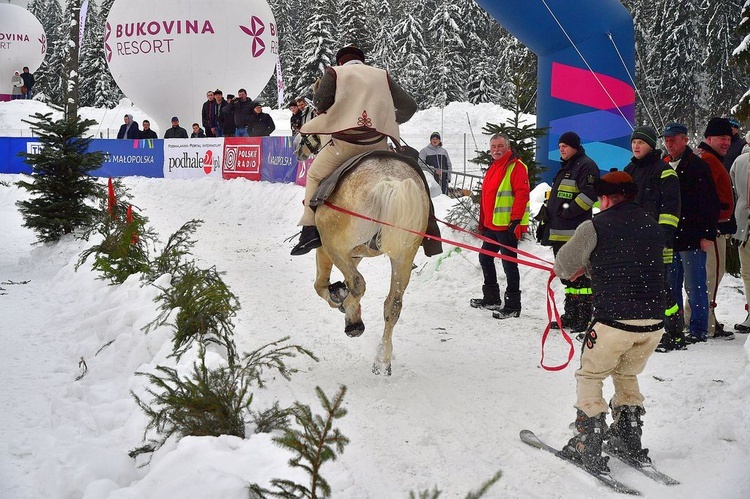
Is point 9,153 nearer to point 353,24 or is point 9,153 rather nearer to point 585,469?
point 353,24

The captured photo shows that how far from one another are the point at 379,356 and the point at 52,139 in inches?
304

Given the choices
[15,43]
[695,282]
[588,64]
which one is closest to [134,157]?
[588,64]

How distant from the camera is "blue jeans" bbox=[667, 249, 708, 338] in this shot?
20.8ft

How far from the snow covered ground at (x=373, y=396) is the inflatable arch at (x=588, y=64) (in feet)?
10.8

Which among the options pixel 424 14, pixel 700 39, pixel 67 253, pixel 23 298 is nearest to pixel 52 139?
pixel 67 253

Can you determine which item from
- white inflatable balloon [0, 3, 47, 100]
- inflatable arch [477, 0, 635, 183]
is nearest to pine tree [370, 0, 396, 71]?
white inflatable balloon [0, 3, 47, 100]

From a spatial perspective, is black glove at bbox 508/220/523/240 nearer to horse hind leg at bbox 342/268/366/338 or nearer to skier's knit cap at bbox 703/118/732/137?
skier's knit cap at bbox 703/118/732/137

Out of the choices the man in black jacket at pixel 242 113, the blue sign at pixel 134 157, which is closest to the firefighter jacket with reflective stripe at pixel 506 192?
the man in black jacket at pixel 242 113

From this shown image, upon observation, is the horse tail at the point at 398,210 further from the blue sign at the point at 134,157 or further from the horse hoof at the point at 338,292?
the blue sign at the point at 134,157

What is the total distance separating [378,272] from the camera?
9594 millimetres

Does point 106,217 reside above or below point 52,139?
below

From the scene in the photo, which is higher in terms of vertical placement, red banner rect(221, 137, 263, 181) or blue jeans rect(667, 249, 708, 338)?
red banner rect(221, 137, 263, 181)

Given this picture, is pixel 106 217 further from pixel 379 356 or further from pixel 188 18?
pixel 188 18

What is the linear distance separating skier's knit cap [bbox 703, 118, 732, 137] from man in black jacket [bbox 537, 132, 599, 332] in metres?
1.25
